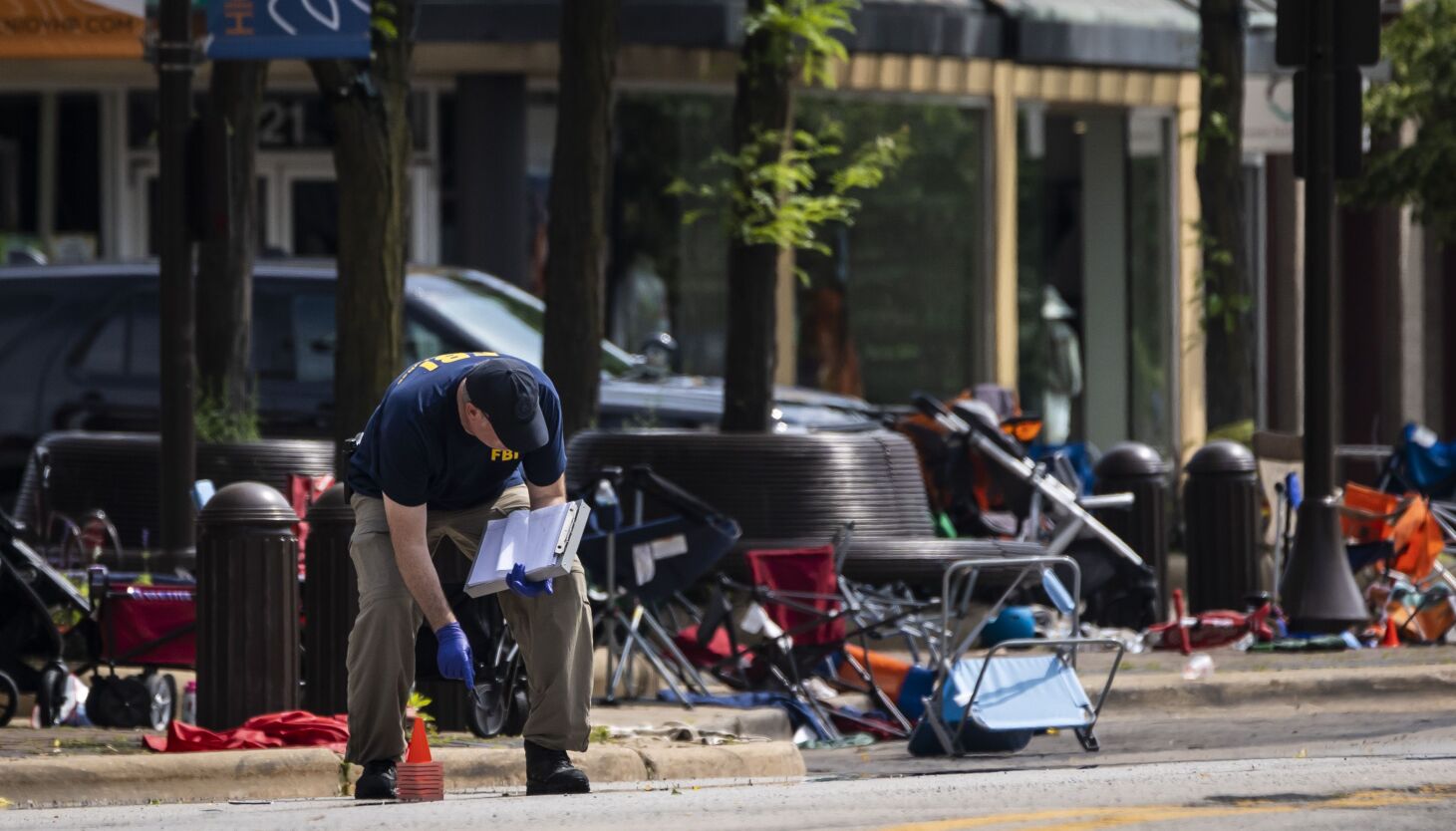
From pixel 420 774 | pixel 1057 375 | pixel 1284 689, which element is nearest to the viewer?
pixel 420 774

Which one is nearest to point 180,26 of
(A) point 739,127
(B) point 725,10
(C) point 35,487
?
(C) point 35,487

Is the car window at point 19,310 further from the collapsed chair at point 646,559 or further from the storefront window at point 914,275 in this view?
the storefront window at point 914,275

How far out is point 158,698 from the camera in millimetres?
9859

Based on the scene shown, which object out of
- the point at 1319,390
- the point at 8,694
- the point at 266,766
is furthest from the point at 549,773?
the point at 1319,390

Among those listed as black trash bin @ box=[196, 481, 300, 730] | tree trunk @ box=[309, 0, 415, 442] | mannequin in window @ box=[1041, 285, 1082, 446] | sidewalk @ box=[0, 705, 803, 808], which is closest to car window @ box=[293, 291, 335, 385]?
tree trunk @ box=[309, 0, 415, 442]

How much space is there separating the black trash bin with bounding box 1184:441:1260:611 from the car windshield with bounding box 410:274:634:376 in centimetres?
370

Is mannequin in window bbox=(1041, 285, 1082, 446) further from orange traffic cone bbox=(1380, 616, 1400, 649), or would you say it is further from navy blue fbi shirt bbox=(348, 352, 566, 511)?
navy blue fbi shirt bbox=(348, 352, 566, 511)

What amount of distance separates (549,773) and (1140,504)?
22.9 ft

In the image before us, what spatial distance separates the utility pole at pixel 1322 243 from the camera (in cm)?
1233

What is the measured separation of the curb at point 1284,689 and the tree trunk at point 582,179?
13.0 ft

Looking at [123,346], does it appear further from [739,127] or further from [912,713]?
A: [912,713]

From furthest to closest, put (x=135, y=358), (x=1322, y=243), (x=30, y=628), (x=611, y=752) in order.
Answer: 1. (x=135, y=358)
2. (x=1322, y=243)
3. (x=30, y=628)
4. (x=611, y=752)

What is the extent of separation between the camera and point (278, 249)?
18562 millimetres

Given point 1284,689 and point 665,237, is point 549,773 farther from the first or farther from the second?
point 665,237
